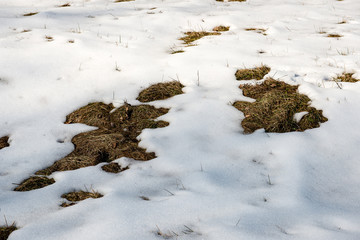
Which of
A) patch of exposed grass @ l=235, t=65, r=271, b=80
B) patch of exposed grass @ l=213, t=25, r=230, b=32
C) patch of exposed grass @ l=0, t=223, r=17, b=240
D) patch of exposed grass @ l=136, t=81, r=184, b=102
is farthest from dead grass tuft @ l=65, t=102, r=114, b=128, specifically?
patch of exposed grass @ l=213, t=25, r=230, b=32

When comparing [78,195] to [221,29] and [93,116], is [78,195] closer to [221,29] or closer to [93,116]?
[93,116]

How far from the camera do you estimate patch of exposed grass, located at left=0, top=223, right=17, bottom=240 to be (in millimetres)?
2031

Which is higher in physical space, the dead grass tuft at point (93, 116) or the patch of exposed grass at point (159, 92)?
the patch of exposed grass at point (159, 92)

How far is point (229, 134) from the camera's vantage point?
10.7ft

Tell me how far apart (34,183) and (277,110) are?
2.78 m

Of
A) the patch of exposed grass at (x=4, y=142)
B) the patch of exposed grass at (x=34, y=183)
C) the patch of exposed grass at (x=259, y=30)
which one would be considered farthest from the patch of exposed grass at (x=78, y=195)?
the patch of exposed grass at (x=259, y=30)

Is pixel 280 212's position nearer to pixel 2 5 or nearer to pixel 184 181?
pixel 184 181

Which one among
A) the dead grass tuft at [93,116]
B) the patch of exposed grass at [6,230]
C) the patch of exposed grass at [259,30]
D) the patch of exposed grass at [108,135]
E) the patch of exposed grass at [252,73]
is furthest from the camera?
the patch of exposed grass at [259,30]

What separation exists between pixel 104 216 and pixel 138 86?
2.54m

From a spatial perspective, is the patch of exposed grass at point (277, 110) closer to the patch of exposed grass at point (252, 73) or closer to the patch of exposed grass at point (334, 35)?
the patch of exposed grass at point (252, 73)

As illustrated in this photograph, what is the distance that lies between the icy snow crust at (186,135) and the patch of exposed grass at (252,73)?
0.12 metres

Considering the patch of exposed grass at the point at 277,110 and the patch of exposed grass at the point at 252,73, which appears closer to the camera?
the patch of exposed grass at the point at 277,110

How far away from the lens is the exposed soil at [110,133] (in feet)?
9.57

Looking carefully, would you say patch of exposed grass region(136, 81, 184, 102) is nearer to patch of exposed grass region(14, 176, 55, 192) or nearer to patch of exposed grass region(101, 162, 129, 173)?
patch of exposed grass region(101, 162, 129, 173)
